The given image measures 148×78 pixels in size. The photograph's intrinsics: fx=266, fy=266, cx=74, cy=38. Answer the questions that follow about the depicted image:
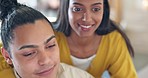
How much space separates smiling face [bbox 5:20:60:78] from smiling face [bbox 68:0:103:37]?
0.95 feet

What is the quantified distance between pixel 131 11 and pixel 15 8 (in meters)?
1.32

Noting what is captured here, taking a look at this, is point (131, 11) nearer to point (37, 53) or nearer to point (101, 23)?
point (101, 23)

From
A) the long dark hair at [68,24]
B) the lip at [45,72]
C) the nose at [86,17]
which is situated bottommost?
the lip at [45,72]

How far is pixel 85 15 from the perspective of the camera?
1.14 meters

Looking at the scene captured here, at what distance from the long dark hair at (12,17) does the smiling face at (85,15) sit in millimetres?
267

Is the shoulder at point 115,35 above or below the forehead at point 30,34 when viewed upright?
below

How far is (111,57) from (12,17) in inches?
21.7

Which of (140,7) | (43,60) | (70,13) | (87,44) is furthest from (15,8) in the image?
(140,7)

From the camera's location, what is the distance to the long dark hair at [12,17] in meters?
0.88

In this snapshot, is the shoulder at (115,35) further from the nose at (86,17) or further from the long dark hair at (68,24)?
the nose at (86,17)

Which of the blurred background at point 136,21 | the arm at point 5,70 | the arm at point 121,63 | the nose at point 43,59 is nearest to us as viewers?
the nose at point 43,59

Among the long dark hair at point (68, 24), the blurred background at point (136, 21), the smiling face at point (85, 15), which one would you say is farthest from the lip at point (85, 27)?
the blurred background at point (136, 21)

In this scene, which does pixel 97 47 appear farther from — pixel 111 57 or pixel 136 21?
pixel 136 21

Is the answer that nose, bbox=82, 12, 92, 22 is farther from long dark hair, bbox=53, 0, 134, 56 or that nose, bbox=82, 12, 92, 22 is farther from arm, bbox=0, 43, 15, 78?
arm, bbox=0, 43, 15, 78
